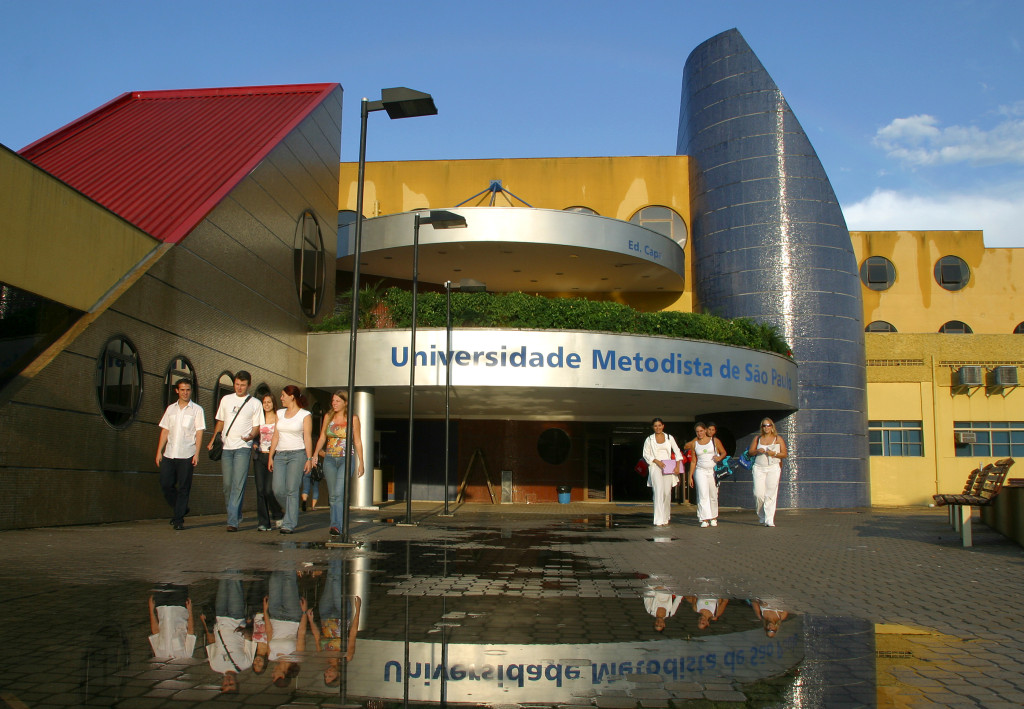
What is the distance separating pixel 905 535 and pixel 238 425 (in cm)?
972

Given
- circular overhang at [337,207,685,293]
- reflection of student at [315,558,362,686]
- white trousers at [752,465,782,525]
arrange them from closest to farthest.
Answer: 1. reflection of student at [315,558,362,686]
2. white trousers at [752,465,782,525]
3. circular overhang at [337,207,685,293]

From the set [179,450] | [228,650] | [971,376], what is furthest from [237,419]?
[971,376]

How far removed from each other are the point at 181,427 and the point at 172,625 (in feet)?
22.0

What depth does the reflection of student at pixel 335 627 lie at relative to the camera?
3.80 m

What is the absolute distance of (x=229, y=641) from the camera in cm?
416

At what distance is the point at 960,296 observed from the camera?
35281mm

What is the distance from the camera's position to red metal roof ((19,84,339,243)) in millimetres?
15414

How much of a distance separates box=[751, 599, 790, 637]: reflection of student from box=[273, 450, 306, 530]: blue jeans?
20.3ft

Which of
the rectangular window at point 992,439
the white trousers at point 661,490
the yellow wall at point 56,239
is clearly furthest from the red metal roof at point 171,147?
the rectangular window at point 992,439

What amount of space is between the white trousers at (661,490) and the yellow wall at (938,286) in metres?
23.8

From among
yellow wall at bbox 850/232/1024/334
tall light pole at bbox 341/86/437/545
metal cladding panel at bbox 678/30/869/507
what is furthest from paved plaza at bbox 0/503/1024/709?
yellow wall at bbox 850/232/1024/334

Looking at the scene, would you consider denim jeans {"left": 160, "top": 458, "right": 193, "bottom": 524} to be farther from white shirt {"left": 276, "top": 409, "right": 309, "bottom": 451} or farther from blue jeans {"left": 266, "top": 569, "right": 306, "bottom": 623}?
blue jeans {"left": 266, "top": 569, "right": 306, "bottom": 623}

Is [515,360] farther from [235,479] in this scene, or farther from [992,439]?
[992,439]

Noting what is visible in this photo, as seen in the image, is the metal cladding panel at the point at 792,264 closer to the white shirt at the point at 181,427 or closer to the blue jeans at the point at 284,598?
the white shirt at the point at 181,427
